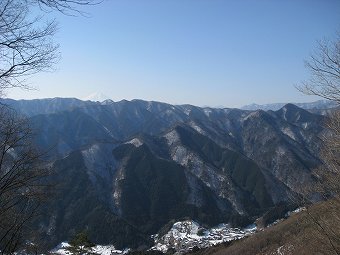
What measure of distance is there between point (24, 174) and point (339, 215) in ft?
45.2

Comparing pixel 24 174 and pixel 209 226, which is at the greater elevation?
pixel 24 174

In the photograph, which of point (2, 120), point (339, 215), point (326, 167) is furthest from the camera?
point (326, 167)

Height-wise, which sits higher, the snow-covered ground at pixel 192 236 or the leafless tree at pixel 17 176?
the leafless tree at pixel 17 176

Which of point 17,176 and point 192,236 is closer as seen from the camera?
point 17,176

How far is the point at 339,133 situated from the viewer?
15867 millimetres

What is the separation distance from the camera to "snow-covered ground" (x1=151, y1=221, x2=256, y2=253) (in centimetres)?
14388

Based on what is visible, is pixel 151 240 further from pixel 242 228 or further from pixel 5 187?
pixel 5 187

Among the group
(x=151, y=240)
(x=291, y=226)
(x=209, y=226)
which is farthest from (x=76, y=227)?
(x=291, y=226)

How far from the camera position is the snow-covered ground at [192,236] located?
5664 inches

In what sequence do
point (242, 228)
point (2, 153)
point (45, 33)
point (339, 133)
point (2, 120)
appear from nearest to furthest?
point (45, 33) < point (2, 153) < point (2, 120) < point (339, 133) < point (242, 228)

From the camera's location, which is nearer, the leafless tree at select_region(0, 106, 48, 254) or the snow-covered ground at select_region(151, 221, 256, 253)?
the leafless tree at select_region(0, 106, 48, 254)

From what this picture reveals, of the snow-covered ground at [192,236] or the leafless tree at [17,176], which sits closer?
the leafless tree at [17,176]

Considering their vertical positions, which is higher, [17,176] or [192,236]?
[17,176]

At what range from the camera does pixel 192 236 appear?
15775 centimetres
